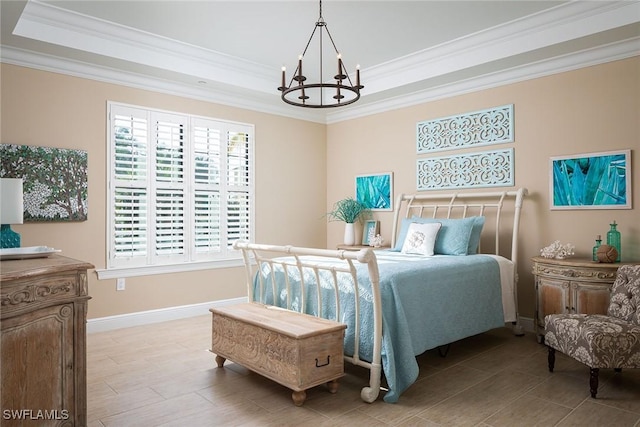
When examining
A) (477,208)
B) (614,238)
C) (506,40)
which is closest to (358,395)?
(614,238)

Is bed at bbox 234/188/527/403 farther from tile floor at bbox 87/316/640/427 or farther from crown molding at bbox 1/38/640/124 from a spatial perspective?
crown molding at bbox 1/38/640/124

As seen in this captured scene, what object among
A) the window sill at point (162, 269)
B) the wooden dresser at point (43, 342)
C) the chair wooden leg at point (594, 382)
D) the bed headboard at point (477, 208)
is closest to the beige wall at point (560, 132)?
the bed headboard at point (477, 208)

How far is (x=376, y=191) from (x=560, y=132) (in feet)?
7.49

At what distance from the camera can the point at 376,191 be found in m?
5.85

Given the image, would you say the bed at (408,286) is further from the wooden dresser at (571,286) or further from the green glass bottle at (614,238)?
the green glass bottle at (614,238)

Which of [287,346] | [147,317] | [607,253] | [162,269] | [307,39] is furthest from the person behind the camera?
[162,269]

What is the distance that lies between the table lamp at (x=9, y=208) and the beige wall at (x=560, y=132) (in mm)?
4037

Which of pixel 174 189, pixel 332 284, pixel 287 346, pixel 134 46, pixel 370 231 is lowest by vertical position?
pixel 287 346

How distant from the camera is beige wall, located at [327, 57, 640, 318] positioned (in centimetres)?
383

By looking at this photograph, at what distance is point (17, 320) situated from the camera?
194 cm

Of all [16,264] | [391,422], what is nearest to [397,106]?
[391,422]

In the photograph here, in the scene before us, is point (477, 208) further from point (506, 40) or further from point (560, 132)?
point (506, 40)

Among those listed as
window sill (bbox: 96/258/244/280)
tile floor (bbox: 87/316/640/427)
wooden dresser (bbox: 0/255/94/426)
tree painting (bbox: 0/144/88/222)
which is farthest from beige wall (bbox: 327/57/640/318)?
wooden dresser (bbox: 0/255/94/426)

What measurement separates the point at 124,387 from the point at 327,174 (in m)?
4.21
